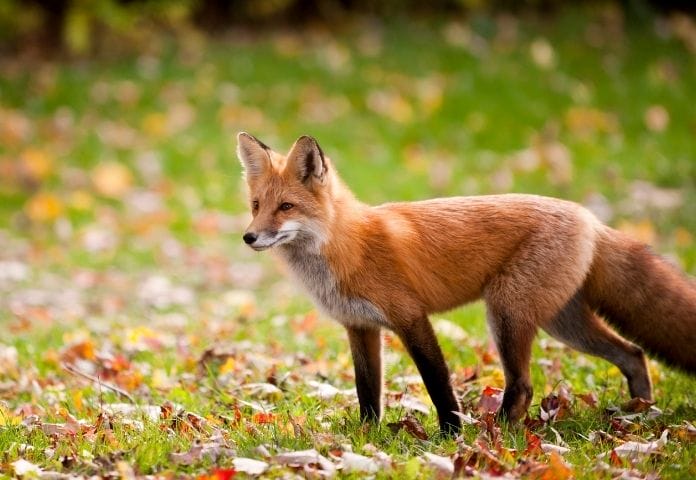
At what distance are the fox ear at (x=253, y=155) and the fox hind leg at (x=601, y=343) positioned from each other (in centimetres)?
176

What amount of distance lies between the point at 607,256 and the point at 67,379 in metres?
3.54

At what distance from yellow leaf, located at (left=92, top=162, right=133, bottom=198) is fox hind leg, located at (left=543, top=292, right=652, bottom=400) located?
913 cm

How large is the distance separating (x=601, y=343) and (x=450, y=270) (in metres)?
1.00

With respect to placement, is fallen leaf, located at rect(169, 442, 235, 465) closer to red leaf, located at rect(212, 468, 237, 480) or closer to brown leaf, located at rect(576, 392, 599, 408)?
red leaf, located at rect(212, 468, 237, 480)

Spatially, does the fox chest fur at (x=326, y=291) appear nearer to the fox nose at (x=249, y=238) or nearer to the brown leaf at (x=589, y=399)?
the fox nose at (x=249, y=238)

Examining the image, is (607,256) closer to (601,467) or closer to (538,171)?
(601,467)

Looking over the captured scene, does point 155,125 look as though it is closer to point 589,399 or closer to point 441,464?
point 589,399

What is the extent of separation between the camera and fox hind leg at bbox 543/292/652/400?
513cm

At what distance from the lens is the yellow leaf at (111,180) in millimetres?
13133

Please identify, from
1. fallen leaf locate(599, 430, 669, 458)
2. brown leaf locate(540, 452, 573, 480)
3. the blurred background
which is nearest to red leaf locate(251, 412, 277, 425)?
brown leaf locate(540, 452, 573, 480)

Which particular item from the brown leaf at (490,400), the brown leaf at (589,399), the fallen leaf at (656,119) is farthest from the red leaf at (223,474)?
the fallen leaf at (656,119)

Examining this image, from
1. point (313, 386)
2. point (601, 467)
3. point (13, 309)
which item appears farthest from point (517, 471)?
point (13, 309)

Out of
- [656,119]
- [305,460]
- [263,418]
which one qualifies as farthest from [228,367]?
[656,119]

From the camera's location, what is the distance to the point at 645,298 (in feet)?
16.0
